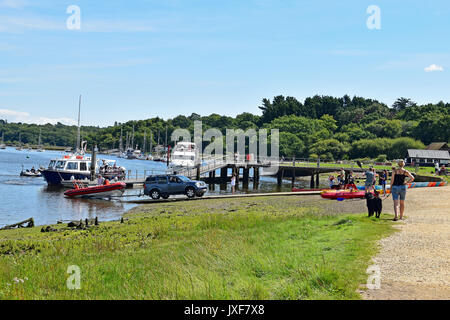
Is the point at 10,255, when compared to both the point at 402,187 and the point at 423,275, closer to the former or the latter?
the point at 423,275

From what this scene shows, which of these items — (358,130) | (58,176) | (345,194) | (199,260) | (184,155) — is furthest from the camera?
(358,130)

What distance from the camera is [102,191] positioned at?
38.6 metres

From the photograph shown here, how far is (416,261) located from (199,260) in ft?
17.6

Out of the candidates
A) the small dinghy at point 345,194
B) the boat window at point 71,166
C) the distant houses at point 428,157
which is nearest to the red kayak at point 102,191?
the boat window at point 71,166

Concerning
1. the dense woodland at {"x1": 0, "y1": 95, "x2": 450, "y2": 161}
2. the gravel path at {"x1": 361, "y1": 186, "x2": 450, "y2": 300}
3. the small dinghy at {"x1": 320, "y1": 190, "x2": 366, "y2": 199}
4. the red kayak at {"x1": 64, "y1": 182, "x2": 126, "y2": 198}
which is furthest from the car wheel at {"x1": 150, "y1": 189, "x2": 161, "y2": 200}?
the dense woodland at {"x1": 0, "y1": 95, "x2": 450, "y2": 161}

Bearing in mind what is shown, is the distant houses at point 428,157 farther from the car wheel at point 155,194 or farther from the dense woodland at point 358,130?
the car wheel at point 155,194

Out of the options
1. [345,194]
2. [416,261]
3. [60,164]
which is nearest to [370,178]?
[345,194]

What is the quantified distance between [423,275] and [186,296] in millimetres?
5029

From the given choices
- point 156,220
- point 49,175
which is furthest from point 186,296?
point 49,175

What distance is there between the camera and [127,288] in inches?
378

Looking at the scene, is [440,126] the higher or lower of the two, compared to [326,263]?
higher

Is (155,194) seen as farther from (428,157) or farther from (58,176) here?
(428,157)

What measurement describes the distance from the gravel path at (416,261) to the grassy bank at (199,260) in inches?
18.8

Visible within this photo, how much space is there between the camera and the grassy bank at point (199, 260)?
8.91m
